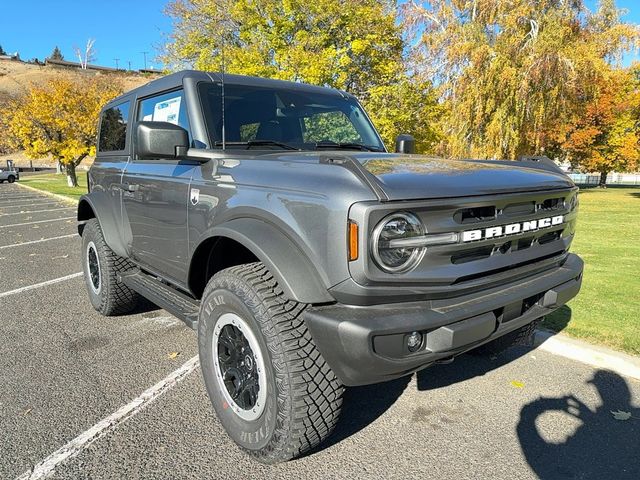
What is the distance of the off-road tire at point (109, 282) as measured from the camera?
4176 mm

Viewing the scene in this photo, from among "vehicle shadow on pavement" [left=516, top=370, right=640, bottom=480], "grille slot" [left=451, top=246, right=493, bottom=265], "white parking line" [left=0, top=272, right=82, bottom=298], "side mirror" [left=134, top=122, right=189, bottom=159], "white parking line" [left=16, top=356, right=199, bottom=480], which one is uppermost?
"side mirror" [left=134, top=122, right=189, bottom=159]

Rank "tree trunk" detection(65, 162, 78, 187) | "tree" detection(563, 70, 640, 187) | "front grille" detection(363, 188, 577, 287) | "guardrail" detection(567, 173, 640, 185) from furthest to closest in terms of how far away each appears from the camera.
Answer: "guardrail" detection(567, 173, 640, 185) → "tree" detection(563, 70, 640, 187) → "tree trunk" detection(65, 162, 78, 187) → "front grille" detection(363, 188, 577, 287)

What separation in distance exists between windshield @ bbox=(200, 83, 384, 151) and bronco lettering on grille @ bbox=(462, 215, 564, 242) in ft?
4.83

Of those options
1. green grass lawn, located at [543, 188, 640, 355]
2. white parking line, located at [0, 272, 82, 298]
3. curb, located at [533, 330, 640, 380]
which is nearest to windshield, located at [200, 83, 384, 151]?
curb, located at [533, 330, 640, 380]

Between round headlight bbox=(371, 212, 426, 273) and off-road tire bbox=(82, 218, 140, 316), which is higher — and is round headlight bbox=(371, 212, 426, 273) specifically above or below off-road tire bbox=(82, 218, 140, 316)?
above

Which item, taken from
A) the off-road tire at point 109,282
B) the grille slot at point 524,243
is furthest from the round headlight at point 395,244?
the off-road tire at point 109,282

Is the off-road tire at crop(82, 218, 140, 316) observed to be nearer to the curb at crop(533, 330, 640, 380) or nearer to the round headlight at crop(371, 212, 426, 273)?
the round headlight at crop(371, 212, 426, 273)

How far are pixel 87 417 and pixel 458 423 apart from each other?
221 centimetres

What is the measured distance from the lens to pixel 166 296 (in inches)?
131

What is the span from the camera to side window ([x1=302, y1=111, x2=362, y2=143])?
343 cm

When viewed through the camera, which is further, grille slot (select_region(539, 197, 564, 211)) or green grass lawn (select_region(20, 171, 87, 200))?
green grass lawn (select_region(20, 171, 87, 200))

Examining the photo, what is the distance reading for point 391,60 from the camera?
43.2 ft

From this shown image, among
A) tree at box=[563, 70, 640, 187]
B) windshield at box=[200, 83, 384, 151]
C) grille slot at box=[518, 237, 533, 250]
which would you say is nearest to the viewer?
grille slot at box=[518, 237, 533, 250]

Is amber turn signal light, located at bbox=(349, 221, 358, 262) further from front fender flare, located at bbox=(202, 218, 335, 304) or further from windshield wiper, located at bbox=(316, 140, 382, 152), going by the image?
windshield wiper, located at bbox=(316, 140, 382, 152)
